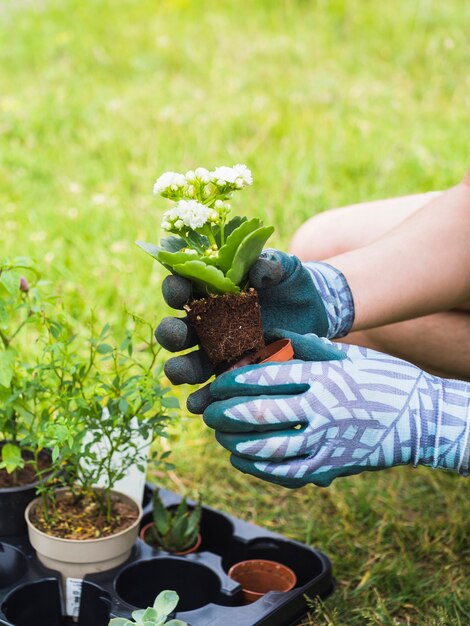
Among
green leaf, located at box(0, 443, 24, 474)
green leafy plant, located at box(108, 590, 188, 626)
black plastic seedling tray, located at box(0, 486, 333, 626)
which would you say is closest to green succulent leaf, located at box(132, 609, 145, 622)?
green leafy plant, located at box(108, 590, 188, 626)

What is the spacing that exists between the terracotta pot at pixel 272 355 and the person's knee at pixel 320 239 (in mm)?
859

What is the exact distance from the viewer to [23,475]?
1.80 metres

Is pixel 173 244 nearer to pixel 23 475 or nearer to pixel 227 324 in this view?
pixel 227 324

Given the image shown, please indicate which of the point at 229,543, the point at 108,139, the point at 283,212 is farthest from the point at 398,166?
the point at 229,543

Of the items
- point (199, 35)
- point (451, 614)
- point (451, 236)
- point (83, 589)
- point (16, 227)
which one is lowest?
point (451, 614)

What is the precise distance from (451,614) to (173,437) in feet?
3.24

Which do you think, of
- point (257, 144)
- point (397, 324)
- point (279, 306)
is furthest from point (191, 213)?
point (257, 144)

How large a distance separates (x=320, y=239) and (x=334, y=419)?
102 cm

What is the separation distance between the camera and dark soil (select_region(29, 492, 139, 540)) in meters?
1.62

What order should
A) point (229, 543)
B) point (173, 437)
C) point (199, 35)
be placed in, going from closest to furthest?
point (229, 543) → point (173, 437) → point (199, 35)

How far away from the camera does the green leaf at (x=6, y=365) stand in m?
1.54

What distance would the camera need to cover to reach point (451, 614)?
1750mm

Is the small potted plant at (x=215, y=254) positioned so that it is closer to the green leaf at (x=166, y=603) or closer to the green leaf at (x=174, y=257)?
the green leaf at (x=174, y=257)

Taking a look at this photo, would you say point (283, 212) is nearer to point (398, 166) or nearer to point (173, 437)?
point (398, 166)
